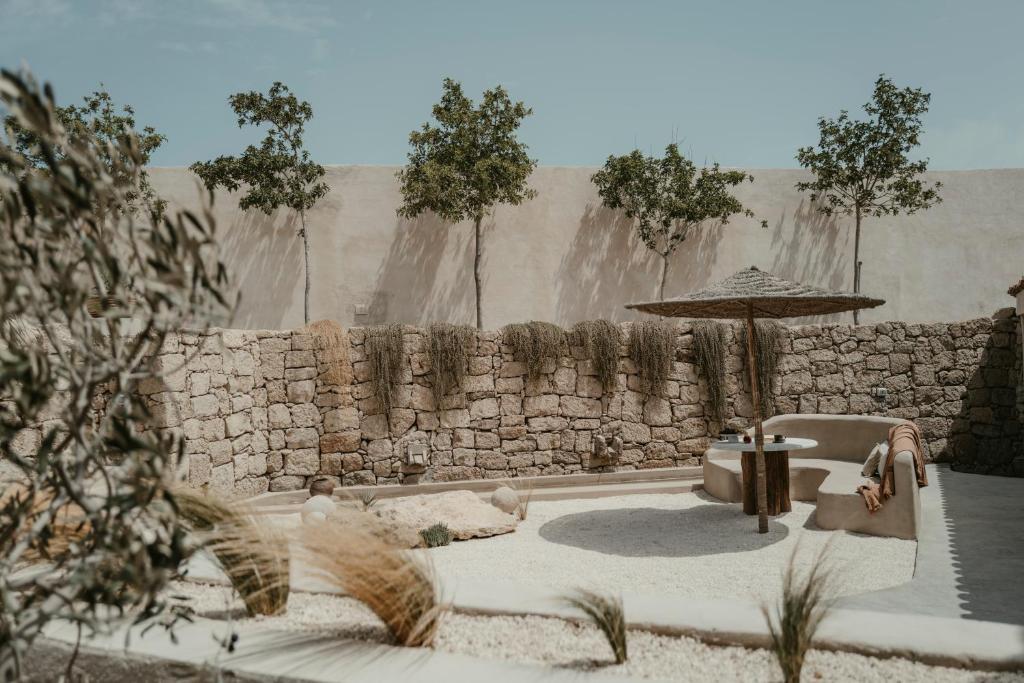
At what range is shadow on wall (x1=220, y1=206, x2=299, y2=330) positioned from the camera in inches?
553

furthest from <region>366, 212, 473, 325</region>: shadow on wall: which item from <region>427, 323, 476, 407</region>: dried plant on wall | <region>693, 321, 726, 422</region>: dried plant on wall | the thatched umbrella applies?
the thatched umbrella

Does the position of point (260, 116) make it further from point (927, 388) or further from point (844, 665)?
point (844, 665)

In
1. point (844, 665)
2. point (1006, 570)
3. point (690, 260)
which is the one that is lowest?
point (1006, 570)

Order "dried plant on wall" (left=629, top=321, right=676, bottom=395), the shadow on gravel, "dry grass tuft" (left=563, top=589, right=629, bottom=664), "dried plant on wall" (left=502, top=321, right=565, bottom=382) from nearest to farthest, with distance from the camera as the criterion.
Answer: "dry grass tuft" (left=563, top=589, right=629, bottom=664)
the shadow on gravel
"dried plant on wall" (left=502, top=321, right=565, bottom=382)
"dried plant on wall" (left=629, top=321, right=676, bottom=395)

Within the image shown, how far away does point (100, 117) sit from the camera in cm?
1251

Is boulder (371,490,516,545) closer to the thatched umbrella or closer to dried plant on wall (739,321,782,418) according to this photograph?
the thatched umbrella

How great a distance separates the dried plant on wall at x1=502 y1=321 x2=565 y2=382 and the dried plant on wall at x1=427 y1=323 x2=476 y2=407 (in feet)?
1.97

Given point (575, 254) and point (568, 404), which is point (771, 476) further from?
point (575, 254)

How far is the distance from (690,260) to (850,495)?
29.7ft

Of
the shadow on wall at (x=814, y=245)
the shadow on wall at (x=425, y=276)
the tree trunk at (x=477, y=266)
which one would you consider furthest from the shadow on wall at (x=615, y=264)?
the shadow on wall at (x=425, y=276)

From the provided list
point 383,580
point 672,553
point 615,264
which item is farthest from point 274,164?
point 383,580

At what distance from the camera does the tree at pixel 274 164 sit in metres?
13.3

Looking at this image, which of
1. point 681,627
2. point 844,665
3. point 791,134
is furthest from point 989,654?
point 791,134

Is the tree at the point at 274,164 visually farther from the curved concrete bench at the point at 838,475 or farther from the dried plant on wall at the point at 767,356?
the curved concrete bench at the point at 838,475
